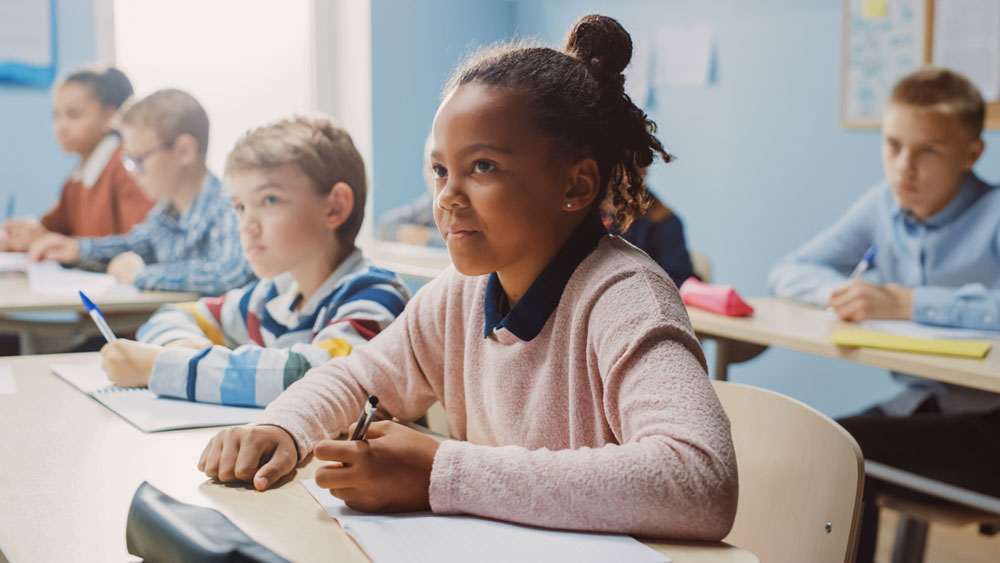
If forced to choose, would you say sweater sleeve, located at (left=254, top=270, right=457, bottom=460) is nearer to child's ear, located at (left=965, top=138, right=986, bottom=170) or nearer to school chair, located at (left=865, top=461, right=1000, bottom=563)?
school chair, located at (left=865, top=461, right=1000, bottom=563)

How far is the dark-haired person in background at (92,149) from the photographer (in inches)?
117

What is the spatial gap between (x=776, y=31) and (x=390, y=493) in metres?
2.87

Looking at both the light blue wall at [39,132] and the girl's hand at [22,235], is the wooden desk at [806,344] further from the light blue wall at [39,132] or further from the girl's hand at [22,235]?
the light blue wall at [39,132]

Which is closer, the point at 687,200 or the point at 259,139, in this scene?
the point at 259,139

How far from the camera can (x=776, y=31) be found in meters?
3.22

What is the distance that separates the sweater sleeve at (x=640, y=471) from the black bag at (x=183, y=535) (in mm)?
191

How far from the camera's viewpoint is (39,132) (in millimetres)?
3709

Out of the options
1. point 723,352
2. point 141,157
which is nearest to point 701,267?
point 723,352

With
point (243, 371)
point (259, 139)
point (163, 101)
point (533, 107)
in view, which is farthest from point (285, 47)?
point (533, 107)

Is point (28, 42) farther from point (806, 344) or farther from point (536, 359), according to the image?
point (536, 359)

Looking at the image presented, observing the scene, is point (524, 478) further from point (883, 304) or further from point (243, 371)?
point (883, 304)

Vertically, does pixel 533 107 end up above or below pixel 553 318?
above

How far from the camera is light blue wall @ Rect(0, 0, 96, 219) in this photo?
12.0 feet

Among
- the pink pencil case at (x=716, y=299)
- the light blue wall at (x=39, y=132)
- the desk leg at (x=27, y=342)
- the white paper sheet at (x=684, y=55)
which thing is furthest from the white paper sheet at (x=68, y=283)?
the white paper sheet at (x=684, y=55)
